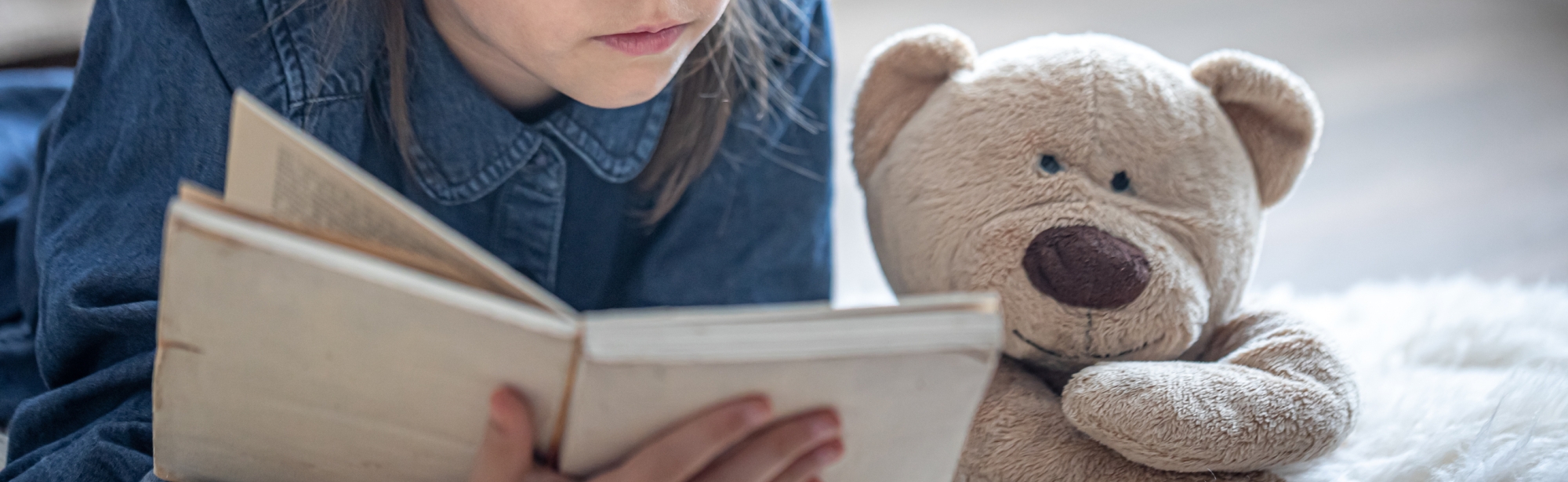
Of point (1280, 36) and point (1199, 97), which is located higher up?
point (1199, 97)

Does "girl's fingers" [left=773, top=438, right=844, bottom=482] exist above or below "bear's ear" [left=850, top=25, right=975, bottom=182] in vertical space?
below

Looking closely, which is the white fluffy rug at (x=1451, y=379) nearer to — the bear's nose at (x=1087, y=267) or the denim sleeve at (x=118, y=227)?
the bear's nose at (x=1087, y=267)

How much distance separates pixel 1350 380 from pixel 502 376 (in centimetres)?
41

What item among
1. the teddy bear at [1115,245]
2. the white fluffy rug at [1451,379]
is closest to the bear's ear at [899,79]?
the teddy bear at [1115,245]

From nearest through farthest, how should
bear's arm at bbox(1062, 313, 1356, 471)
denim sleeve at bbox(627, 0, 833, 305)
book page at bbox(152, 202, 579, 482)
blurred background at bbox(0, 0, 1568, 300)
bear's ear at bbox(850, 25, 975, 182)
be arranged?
book page at bbox(152, 202, 579, 482) < bear's arm at bbox(1062, 313, 1356, 471) < bear's ear at bbox(850, 25, 975, 182) < denim sleeve at bbox(627, 0, 833, 305) < blurred background at bbox(0, 0, 1568, 300)

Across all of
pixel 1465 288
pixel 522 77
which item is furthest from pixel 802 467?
pixel 1465 288

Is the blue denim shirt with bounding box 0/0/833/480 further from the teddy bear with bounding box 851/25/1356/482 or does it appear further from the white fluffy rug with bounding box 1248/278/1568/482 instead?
the white fluffy rug with bounding box 1248/278/1568/482

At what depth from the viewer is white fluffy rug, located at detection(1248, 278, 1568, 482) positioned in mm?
548

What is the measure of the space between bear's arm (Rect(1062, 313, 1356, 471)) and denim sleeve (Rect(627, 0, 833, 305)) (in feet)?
1.03

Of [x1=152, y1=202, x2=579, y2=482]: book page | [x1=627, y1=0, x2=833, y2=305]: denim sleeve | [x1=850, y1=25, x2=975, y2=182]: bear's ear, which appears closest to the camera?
[x1=152, y1=202, x2=579, y2=482]: book page

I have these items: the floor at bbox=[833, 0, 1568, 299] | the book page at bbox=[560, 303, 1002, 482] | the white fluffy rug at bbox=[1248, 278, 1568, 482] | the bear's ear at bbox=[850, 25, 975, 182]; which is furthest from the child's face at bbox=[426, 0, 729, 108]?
the floor at bbox=[833, 0, 1568, 299]

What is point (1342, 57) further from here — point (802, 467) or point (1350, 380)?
point (802, 467)

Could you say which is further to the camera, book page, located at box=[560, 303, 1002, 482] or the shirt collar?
the shirt collar

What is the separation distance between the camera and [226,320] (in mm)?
368
